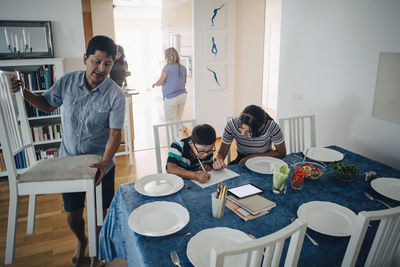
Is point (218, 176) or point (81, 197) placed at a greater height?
point (218, 176)

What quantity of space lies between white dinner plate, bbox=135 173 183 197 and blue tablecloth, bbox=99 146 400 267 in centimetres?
3

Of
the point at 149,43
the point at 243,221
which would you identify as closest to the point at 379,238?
the point at 243,221

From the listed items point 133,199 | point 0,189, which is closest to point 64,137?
point 133,199

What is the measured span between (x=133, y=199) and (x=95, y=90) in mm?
703

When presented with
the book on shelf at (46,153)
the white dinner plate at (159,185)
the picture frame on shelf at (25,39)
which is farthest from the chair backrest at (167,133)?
the picture frame on shelf at (25,39)

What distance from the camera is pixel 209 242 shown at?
47.2 inches

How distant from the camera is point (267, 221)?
138 cm

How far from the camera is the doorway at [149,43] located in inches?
197

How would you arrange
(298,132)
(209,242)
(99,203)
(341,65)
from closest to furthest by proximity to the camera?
(209,242) → (99,203) → (298,132) → (341,65)

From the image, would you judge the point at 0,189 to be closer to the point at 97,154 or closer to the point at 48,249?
the point at 48,249

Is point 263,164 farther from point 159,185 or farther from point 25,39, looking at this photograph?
point 25,39

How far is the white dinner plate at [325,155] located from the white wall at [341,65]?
0.51 meters

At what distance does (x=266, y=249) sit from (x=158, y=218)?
63cm

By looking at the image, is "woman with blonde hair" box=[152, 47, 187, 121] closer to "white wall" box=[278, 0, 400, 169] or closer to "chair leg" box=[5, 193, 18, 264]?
"white wall" box=[278, 0, 400, 169]
